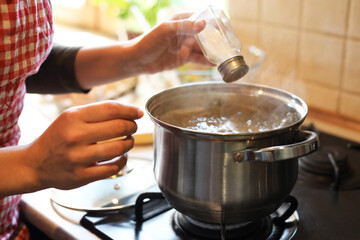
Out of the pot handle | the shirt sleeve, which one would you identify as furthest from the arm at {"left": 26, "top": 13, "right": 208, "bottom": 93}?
the pot handle

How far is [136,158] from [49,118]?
0.37 m

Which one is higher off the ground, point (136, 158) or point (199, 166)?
point (199, 166)

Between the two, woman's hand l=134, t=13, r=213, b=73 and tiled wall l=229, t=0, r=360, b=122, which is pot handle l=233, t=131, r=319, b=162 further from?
tiled wall l=229, t=0, r=360, b=122

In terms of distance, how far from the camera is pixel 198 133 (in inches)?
26.1

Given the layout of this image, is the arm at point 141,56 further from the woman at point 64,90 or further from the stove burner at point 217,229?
the stove burner at point 217,229

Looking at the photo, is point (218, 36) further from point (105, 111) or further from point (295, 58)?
point (295, 58)

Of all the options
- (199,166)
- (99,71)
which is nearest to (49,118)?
(99,71)

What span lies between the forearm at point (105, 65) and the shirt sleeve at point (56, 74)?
0.05 ft

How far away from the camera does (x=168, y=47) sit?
0.98 meters

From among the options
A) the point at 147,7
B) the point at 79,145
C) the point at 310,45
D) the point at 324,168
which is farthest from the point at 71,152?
the point at 147,7

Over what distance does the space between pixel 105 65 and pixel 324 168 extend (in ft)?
1.73

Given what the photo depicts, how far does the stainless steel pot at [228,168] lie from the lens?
0.66 metres

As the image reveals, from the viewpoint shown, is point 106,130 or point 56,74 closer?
point 106,130

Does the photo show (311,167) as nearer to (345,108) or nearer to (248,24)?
(345,108)
